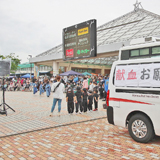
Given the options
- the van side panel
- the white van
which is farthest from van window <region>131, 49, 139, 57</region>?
the van side panel

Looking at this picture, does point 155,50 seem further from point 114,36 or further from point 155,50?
point 114,36

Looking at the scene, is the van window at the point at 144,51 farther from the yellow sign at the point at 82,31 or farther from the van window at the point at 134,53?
the yellow sign at the point at 82,31

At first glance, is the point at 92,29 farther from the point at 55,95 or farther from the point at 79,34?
the point at 55,95

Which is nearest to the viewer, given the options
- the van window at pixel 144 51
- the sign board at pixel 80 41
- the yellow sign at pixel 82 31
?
the van window at pixel 144 51

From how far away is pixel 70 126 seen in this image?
7039mm

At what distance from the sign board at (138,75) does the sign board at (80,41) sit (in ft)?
40.7

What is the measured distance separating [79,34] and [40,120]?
13.2 metres

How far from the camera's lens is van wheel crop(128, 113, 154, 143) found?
16.3ft

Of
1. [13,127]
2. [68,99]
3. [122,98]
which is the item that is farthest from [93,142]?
[68,99]

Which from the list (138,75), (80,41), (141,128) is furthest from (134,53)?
(80,41)

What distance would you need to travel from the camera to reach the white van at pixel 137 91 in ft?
16.1

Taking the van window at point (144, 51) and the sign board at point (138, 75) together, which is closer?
the sign board at point (138, 75)

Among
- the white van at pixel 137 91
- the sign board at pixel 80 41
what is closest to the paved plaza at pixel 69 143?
the white van at pixel 137 91

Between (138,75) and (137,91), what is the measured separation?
0.44 meters
